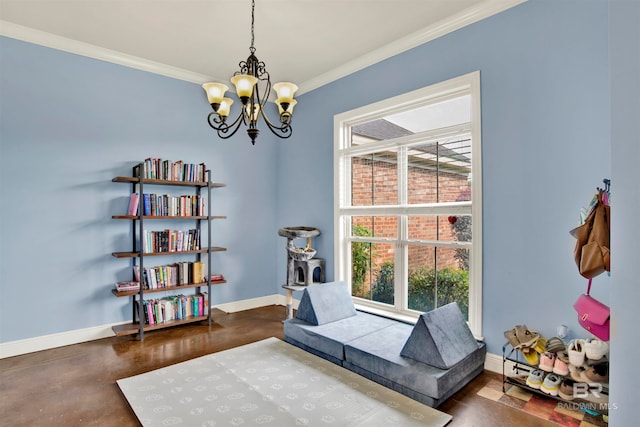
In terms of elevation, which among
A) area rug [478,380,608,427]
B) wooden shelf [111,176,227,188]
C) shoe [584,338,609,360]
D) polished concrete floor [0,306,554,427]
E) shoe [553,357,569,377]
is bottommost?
polished concrete floor [0,306,554,427]

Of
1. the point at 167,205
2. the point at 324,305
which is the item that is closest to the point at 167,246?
the point at 167,205

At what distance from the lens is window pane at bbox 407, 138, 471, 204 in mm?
3043

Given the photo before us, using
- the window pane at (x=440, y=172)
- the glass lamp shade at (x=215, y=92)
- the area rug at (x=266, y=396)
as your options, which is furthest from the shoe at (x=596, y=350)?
the glass lamp shade at (x=215, y=92)

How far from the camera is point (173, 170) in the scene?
3.84m

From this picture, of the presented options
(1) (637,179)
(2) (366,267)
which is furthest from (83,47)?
(1) (637,179)

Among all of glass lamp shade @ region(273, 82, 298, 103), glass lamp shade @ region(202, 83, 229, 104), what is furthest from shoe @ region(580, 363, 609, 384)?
glass lamp shade @ region(202, 83, 229, 104)

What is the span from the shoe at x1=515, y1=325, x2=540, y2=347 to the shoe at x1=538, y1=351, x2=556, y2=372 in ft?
0.34

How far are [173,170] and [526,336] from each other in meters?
3.65

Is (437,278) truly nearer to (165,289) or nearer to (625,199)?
(625,199)

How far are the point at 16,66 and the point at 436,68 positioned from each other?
152 inches

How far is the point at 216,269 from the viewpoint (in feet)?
14.4

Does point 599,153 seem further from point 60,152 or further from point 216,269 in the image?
point 60,152

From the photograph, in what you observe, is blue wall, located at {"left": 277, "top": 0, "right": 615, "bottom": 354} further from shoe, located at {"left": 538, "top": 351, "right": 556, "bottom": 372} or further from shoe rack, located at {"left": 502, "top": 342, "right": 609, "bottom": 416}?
shoe, located at {"left": 538, "top": 351, "right": 556, "bottom": 372}

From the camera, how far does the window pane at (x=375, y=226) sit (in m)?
3.62
